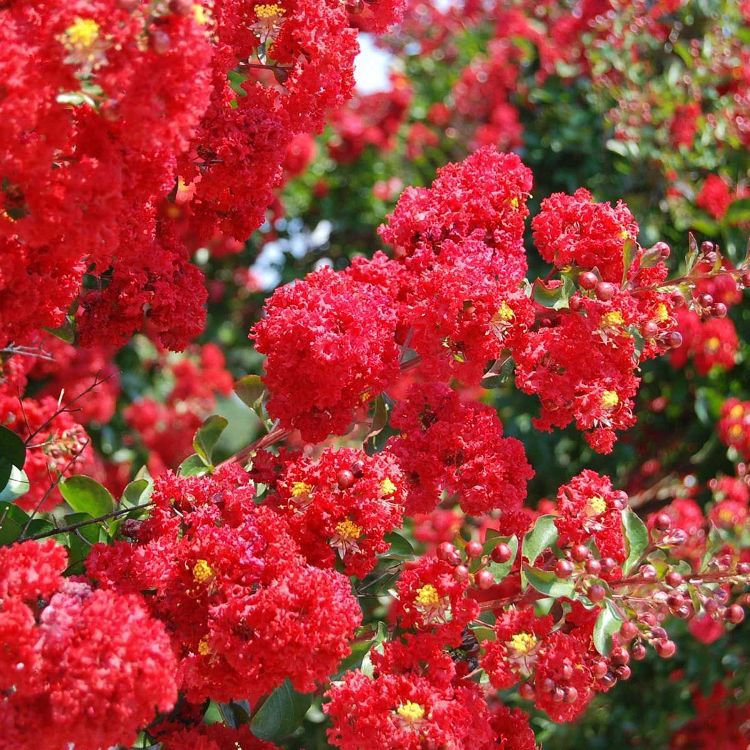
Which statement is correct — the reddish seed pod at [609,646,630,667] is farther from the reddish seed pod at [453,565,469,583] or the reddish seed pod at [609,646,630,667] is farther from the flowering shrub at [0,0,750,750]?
the reddish seed pod at [453,565,469,583]

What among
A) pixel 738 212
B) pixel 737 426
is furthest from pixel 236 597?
pixel 738 212

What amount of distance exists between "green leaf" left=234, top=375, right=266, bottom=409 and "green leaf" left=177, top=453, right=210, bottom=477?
13cm

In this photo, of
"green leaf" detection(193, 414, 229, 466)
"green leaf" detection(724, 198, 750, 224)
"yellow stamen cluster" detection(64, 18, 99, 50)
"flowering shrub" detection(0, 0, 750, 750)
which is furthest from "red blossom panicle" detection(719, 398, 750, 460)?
"yellow stamen cluster" detection(64, 18, 99, 50)

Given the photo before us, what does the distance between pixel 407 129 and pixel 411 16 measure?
0.67m

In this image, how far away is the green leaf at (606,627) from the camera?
117 centimetres

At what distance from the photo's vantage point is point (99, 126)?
102cm

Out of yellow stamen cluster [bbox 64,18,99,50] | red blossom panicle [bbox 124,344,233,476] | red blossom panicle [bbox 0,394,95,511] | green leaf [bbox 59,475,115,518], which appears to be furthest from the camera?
red blossom panicle [bbox 124,344,233,476]

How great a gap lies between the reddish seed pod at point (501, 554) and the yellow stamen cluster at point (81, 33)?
0.77 meters

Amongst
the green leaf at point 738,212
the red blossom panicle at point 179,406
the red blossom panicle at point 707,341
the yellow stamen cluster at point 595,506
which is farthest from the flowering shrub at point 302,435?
the red blossom panicle at point 179,406

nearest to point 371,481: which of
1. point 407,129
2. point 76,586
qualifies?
point 76,586

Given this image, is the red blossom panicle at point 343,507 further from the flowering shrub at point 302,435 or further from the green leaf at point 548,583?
the green leaf at point 548,583

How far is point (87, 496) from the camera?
1.50 metres

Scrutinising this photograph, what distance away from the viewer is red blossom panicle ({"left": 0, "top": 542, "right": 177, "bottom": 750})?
0.94 meters

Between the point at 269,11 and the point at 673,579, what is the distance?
36.4 inches
